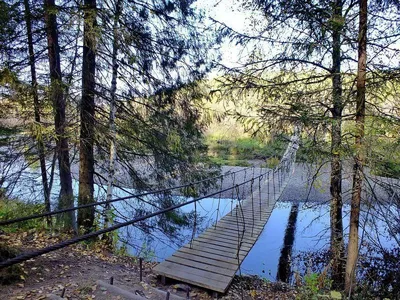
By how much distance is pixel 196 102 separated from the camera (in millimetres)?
4551

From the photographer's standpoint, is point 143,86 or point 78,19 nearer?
point 78,19

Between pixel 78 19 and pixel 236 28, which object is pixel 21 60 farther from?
pixel 236 28

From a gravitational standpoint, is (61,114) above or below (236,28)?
below

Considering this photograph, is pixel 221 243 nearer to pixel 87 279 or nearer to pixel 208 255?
pixel 208 255

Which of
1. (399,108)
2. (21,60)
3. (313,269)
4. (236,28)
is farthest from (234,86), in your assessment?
(313,269)

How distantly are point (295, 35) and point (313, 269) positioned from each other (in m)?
3.46

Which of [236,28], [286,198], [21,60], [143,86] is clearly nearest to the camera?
[236,28]

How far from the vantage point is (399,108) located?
249 centimetres

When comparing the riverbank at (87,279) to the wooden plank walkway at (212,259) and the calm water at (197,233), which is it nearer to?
the wooden plank walkway at (212,259)

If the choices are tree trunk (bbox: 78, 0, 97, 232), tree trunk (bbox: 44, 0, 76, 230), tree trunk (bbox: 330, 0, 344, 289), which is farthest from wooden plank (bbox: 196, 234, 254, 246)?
tree trunk (bbox: 44, 0, 76, 230)

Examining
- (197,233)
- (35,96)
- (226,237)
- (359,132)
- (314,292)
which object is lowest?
(197,233)

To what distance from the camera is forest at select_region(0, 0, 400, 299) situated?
8.18 feet

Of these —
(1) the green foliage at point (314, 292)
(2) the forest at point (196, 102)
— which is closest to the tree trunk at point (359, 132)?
(2) the forest at point (196, 102)

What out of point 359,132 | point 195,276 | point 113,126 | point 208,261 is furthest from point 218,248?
point 113,126
